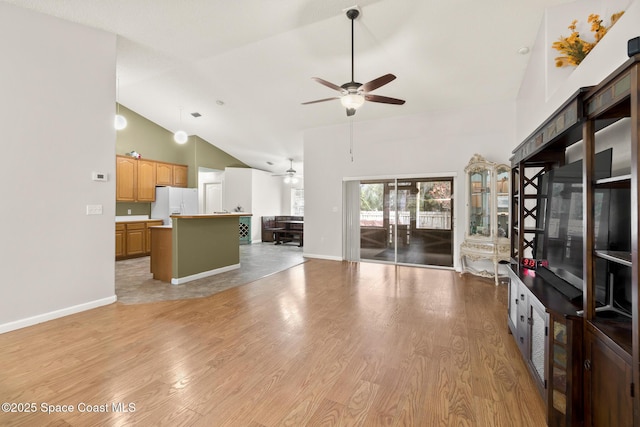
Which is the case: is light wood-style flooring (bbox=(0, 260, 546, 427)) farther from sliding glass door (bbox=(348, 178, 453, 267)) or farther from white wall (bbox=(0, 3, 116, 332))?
sliding glass door (bbox=(348, 178, 453, 267))

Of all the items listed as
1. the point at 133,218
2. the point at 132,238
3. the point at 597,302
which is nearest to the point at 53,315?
the point at 132,238

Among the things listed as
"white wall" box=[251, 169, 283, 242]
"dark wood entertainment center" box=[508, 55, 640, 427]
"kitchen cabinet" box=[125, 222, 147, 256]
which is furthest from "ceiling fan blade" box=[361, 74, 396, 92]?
"white wall" box=[251, 169, 283, 242]

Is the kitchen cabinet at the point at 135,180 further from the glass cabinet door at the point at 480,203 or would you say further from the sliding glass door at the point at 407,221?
the glass cabinet door at the point at 480,203

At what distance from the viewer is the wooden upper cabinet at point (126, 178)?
6629mm

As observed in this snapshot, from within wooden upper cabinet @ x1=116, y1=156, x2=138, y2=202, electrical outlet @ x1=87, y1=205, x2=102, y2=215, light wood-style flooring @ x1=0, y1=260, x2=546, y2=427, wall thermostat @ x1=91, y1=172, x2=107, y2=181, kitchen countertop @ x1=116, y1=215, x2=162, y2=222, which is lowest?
light wood-style flooring @ x1=0, y1=260, x2=546, y2=427

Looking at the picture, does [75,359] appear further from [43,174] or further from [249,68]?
[249,68]

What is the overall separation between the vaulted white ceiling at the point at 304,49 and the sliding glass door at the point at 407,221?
1575 mm

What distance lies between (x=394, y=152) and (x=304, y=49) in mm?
2899

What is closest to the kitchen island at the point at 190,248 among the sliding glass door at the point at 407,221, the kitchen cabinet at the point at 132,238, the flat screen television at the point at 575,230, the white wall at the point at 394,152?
the kitchen cabinet at the point at 132,238

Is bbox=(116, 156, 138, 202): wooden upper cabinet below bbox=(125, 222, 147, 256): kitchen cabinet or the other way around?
the other way around

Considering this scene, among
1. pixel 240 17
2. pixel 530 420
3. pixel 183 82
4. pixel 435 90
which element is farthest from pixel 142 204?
pixel 530 420

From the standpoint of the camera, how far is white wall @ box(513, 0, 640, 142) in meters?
1.87

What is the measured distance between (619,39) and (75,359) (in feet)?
15.6

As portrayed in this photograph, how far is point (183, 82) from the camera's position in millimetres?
5562
